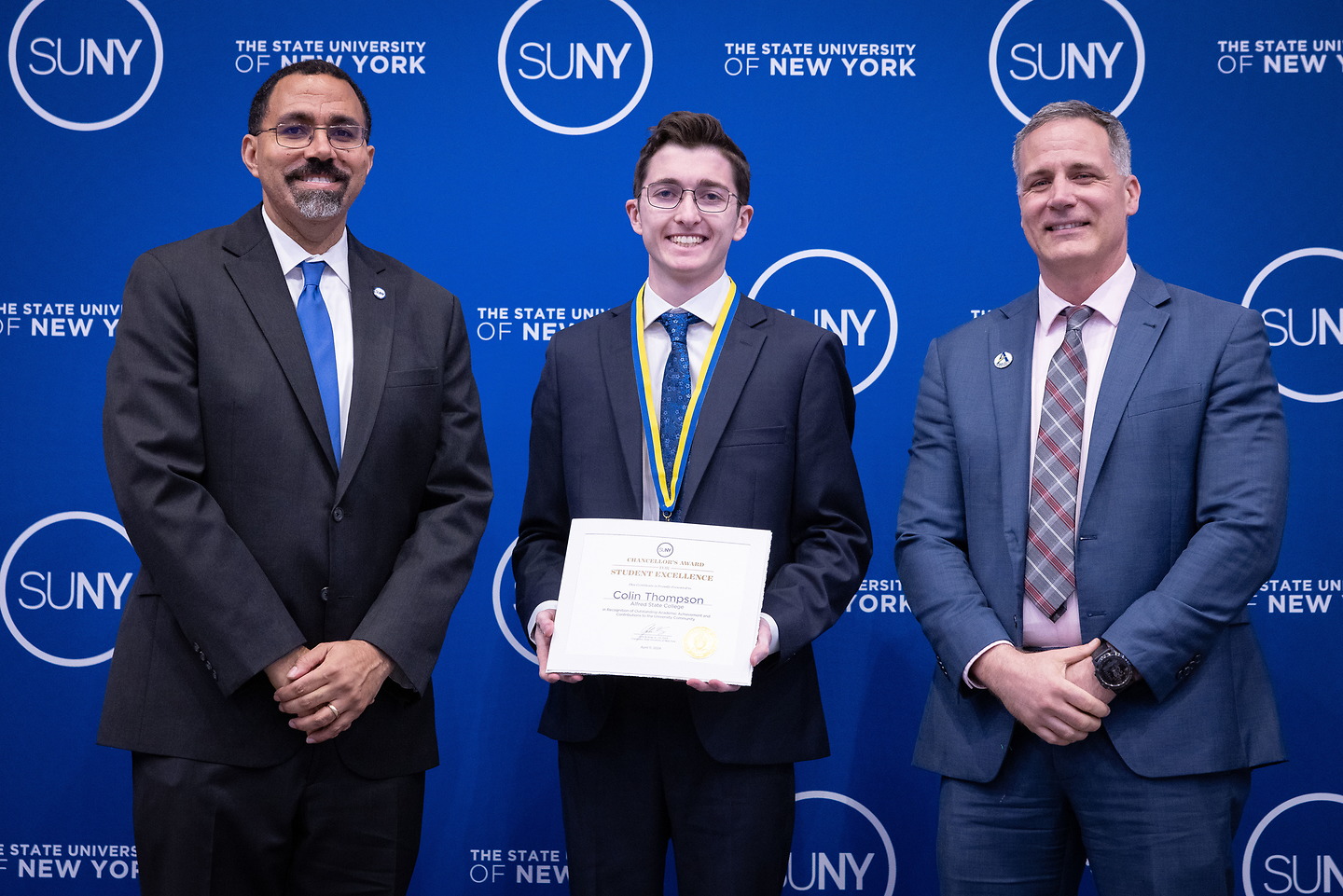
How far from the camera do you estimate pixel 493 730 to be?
11.8 ft

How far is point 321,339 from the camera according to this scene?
2404 millimetres

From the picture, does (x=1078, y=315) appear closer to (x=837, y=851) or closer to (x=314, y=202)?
(x=314, y=202)

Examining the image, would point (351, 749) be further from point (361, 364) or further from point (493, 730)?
point (493, 730)

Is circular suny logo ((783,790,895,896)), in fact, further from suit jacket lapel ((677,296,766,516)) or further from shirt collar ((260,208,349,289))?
shirt collar ((260,208,349,289))

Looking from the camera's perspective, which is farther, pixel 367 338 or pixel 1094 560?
pixel 367 338

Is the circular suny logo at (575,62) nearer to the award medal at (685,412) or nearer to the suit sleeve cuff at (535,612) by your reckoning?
the award medal at (685,412)

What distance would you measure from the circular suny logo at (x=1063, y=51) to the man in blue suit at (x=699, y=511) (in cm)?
135

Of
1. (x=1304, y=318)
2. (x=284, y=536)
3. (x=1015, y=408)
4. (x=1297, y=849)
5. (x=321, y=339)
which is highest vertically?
(x=1304, y=318)

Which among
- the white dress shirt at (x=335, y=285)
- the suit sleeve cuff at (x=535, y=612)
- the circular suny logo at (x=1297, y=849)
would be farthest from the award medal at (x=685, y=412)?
the circular suny logo at (x=1297, y=849)

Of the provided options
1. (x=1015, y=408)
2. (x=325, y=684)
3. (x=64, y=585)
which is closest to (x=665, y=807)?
(x=325, y=684)

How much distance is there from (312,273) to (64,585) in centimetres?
179

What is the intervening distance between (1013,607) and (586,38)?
2.29 m

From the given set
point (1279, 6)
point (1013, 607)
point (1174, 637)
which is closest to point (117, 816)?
point (1013, 607)

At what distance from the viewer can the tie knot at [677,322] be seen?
8.46ft
